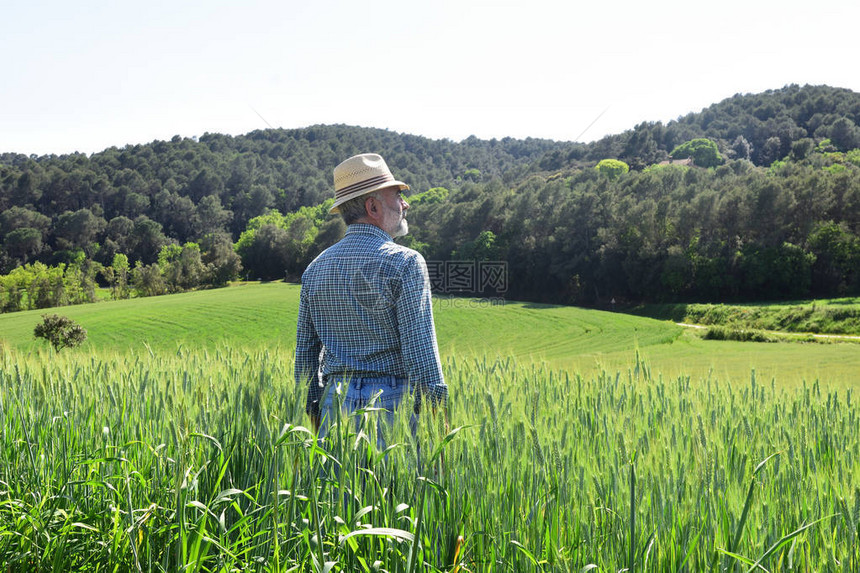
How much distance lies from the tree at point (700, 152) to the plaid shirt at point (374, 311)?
122 meters

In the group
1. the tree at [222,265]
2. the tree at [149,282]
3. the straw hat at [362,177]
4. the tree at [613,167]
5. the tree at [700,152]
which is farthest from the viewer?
the tree at [700,152]

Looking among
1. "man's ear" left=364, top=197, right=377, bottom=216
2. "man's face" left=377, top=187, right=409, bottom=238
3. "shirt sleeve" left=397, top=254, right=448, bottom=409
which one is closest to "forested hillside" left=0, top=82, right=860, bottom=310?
"man's face" left=377, top=187, right=409, bottom=238

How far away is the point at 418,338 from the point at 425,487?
1.19 meters

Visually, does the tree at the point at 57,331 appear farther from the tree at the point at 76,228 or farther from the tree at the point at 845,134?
the tree at the point at 845,134

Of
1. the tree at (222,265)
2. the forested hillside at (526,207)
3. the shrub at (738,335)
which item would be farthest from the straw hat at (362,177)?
the tree at (222,265)

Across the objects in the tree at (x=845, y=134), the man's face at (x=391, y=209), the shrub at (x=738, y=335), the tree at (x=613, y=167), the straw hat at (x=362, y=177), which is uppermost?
the tree at (x=845, y=134)

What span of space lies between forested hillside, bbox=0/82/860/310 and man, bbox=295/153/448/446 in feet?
208

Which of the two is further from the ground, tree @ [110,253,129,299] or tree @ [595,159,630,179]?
tree @ [595,159,630,179]

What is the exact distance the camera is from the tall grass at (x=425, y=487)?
158 cm

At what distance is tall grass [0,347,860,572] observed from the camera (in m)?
1.58

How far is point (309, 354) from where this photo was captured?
3.35 meters

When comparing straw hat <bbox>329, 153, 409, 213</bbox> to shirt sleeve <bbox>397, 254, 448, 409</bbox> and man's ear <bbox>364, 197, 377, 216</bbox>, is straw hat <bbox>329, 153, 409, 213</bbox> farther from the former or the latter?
shirt sleeve <bbox>397, 254, 448, 409</bbox>

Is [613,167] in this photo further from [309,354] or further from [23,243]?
[309,354]

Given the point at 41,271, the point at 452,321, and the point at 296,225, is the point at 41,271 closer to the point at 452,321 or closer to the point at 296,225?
the point at 296,225
